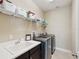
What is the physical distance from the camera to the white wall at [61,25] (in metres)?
3.86

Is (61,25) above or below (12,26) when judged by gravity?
above

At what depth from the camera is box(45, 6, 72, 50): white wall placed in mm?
3859

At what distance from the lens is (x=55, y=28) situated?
429 centimetres

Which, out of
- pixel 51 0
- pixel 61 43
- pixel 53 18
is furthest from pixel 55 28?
pixel 51 0

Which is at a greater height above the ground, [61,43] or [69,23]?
[69,23]

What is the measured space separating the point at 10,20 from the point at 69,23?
3.33 meters

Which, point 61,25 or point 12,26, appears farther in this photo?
point 61,25

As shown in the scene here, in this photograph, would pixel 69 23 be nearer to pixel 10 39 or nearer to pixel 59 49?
pixel 59 49

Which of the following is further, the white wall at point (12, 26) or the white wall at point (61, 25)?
the white wall at point (61, 25)

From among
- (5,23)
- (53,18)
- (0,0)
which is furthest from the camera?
(53,18)

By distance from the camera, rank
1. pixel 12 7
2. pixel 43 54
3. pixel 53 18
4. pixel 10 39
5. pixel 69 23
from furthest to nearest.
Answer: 1. pixel 53 18
2. pixel 69 23
3. pixel 43 54
4. pixel 10 39
5. pixel 12 7

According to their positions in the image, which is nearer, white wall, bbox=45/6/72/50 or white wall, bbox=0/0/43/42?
white wall, bbox=0/0/43/42

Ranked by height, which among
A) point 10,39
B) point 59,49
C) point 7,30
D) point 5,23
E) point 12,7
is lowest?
point 59,49

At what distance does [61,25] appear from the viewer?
4.09m
